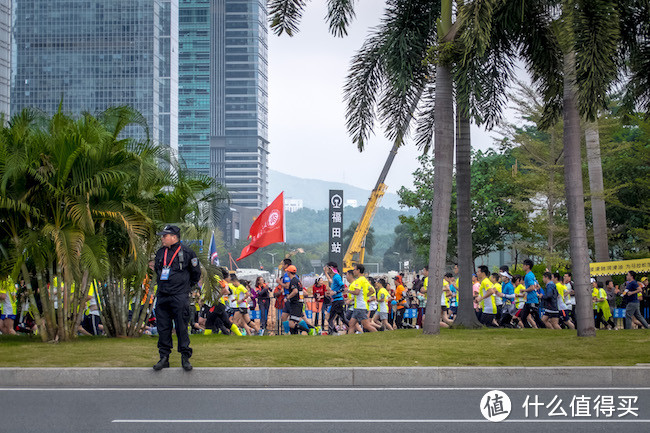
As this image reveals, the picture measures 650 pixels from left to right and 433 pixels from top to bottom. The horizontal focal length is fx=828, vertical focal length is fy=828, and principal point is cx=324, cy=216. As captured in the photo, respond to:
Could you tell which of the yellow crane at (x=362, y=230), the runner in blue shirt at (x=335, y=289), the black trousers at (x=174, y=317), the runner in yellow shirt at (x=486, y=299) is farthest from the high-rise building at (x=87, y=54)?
the black trousers at (x=174, y=317)

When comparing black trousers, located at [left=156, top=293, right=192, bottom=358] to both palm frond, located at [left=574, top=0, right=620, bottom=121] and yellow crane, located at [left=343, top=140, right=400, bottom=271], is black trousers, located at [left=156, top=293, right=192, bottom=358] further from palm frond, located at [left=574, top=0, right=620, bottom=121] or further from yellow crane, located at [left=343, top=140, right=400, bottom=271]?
yellow crane, located at [left=343, top=140, right=400, bottom=271]

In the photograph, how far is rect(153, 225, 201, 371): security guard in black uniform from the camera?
1109 centimetres

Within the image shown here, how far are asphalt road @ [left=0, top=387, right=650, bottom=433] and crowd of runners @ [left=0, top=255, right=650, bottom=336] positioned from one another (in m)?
7.97

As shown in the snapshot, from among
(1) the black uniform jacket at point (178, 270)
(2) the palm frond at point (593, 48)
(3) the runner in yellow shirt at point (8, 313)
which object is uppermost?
(2) the palm frond at point (593, 48)

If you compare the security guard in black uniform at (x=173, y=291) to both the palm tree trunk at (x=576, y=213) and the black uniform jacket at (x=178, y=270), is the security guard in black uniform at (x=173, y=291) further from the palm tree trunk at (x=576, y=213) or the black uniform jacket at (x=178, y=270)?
the palm tree trunk at (x=576, y=213)

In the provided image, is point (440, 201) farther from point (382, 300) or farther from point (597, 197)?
point (597, 197)

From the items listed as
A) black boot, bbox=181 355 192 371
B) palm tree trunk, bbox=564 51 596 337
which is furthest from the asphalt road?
palm tree trunk, bbox=564 51 596 337

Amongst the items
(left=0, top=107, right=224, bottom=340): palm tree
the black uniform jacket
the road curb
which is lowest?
the road curb

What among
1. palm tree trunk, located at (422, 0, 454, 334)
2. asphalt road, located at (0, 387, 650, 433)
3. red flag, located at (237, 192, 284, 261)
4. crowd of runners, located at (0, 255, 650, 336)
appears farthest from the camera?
red flag, located at (237, 192, 284, 261)

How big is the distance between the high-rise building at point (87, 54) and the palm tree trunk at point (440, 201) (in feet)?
574

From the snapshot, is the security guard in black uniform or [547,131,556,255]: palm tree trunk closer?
the security guard in black uniform

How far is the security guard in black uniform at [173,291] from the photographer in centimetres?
1109

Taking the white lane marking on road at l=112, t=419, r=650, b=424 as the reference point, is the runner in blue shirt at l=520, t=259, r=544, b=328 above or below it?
above

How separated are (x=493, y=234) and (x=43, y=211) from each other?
126ft
